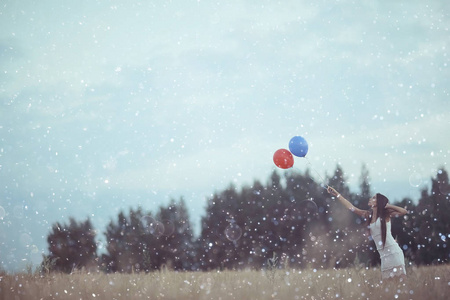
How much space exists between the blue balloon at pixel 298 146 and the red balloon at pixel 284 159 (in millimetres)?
259

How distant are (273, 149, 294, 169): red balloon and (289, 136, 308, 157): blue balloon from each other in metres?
0.26

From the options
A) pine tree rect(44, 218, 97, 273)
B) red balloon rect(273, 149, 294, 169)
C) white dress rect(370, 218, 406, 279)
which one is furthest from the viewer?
pine tree rect(44, 218, 97, 273)

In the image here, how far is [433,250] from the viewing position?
30234 mm

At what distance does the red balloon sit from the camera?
1016 centimetres

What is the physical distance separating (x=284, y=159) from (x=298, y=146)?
1.70 ft

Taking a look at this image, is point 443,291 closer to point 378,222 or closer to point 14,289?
point 378,222

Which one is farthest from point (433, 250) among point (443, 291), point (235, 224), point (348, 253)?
point (443, 291)

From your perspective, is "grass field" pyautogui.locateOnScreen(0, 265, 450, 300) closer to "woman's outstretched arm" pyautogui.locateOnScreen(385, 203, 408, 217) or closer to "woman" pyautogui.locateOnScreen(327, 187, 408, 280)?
"woman" pyautogui.locateOnScreen(327, 187, 408, 280)

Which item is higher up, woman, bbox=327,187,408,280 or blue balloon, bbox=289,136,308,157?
blue balloon, bbox=289,136,308,157

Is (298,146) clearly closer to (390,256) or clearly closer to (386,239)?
(386,239)

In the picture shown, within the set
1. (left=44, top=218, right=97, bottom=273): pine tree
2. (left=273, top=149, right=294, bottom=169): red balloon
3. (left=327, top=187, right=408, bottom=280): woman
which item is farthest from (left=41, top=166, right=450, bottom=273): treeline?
(left=327, top=187, right=408, bottom=280): woman

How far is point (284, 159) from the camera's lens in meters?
10.2

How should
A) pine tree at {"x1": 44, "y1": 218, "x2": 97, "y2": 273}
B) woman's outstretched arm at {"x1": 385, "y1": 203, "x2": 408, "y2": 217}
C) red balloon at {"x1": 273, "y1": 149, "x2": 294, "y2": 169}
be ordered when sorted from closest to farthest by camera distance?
woman's outstretched arm at {"x1": 385, "y1": 203, "x2": 408, "y2": 217} → red balloon at {"x1": 273, "y1": 149, "x2": 294, "y2": 169} → pine tree at {"x1": 44, "y1": 218, "x2": 97, "y2": 273}

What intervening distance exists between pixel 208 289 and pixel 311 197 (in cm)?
2593
